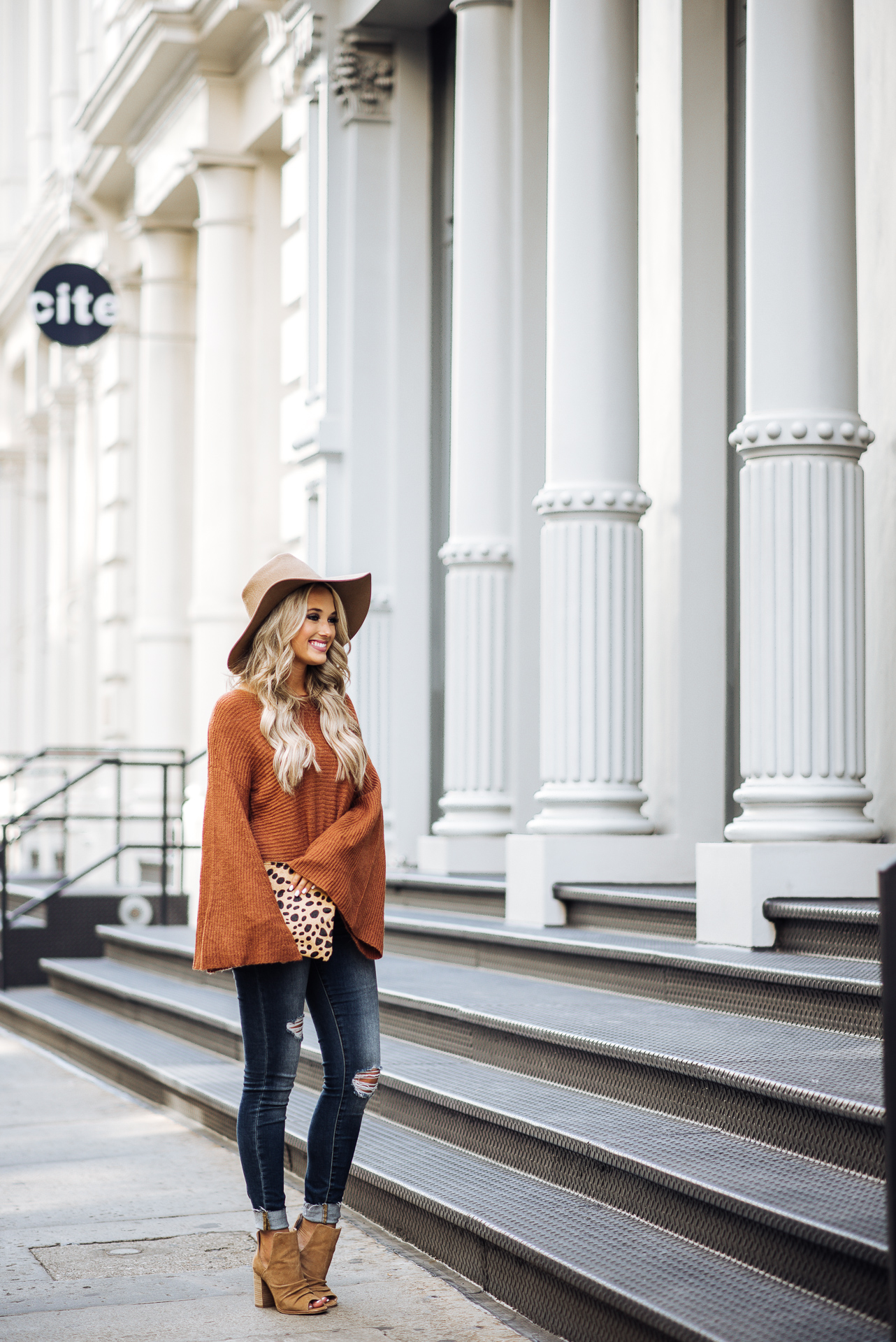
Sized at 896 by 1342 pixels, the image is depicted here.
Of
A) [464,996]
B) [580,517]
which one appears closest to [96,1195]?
[464,996]

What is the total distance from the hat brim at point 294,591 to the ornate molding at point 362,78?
6.85 meters

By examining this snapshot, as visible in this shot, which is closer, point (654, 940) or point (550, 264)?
point (654, 940)

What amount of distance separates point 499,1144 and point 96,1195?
1.53 metres

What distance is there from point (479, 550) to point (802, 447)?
3.23 metres

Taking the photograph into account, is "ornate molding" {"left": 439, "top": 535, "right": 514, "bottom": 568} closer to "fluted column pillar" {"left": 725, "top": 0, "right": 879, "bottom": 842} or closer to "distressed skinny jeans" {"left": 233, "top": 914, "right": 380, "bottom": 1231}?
"fluted column pillar" {"left": 725, "top": 0, "right": 879, "bottom": 842}

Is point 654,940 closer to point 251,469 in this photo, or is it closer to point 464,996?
point 464,996

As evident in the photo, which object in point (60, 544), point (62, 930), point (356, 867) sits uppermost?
point (60, 544)

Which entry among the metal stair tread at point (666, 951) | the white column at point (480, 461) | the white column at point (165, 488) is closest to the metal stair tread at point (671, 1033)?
the metal stair tread at point (666, 951)

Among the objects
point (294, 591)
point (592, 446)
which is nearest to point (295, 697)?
point (294, 591)

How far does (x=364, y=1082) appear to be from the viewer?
4.37 m

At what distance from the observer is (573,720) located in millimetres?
7699

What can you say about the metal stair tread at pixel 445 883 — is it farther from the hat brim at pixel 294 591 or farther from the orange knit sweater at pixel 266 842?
the orange knit sweater at pixel 266 842

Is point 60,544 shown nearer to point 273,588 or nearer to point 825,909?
point 825,909

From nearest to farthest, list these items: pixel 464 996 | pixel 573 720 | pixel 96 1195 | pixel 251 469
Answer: pixel 96 1195 < pixel 464 996 < pixel 573 720 < pixel 251 469
